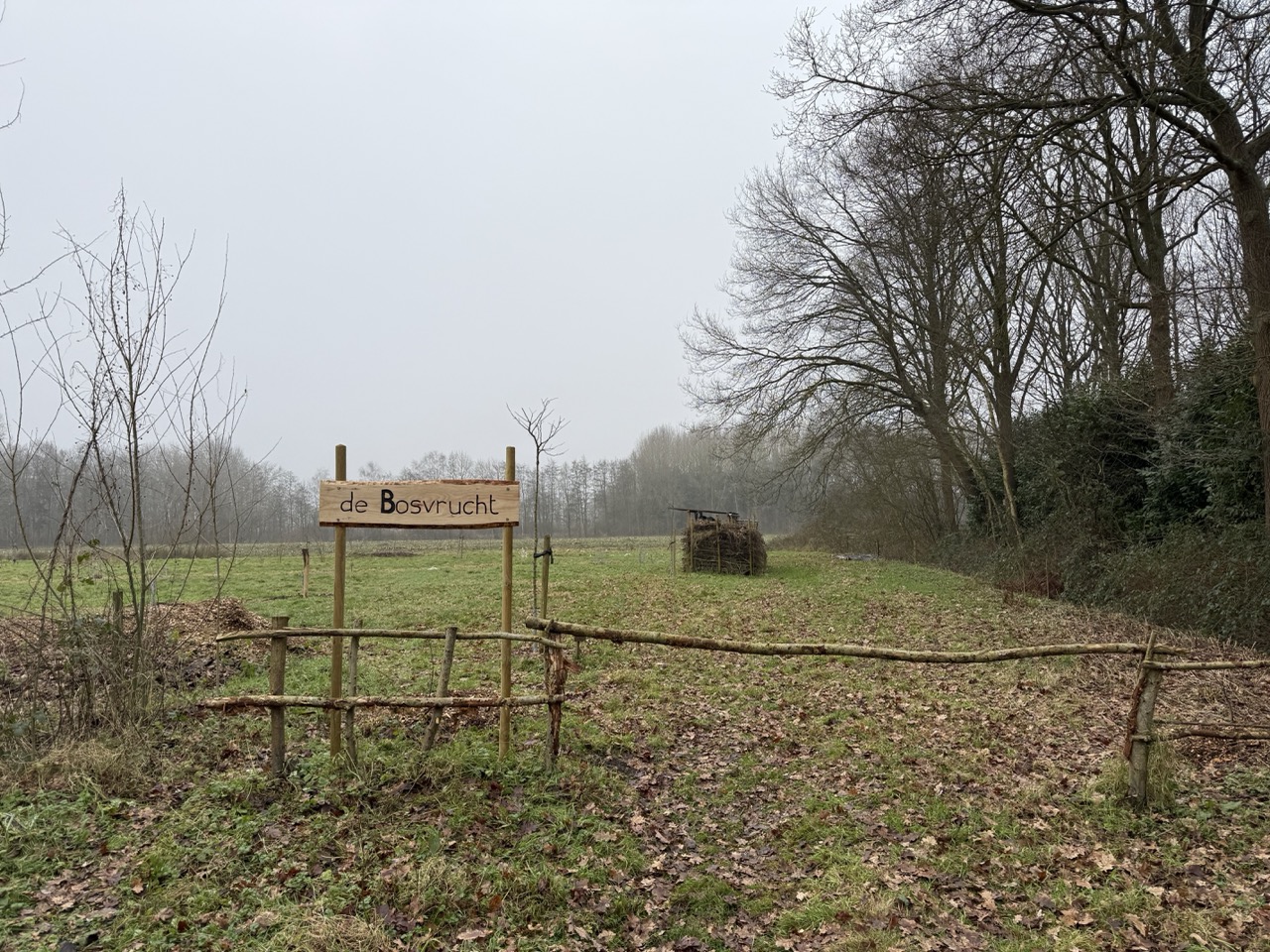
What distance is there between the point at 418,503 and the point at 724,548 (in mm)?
18000

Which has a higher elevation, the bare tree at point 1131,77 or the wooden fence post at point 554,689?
the bare tree at point 1131,77

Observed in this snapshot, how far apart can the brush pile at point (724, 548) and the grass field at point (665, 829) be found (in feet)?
46.5

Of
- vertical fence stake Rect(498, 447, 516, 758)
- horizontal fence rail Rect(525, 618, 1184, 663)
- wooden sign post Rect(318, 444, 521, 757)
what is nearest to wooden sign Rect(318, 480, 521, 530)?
wooden sign post Rect(318, 444, 521, 757)

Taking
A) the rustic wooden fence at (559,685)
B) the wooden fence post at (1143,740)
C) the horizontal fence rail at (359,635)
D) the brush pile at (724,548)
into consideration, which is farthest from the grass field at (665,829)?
the brush pile at (724,548)

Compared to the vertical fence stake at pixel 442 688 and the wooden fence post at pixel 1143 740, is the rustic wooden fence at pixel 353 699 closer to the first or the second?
the vertical fence stake at pixel 442 688

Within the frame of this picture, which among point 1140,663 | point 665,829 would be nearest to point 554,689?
point 665,829

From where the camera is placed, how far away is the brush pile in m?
22.5

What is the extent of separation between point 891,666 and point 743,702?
249 centimetres

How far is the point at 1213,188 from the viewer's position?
13.3 metres

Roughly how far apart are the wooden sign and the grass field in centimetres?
177

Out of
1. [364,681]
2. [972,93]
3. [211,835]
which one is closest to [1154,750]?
[211,835]

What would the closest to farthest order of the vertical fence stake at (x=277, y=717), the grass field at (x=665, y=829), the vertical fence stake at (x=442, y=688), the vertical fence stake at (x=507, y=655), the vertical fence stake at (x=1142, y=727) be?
the grass field at (x=665, y=829) → the vertical fence stake at (x=1142, y=727) → the vertical fence stake at (x=277, y=717) → the vertical fence stake at (x=442, y=688) → the vertical fence stake at (x=507, y=655)

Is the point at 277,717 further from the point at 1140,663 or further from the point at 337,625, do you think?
the point at 1140,663

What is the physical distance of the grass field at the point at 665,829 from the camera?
385 cm
